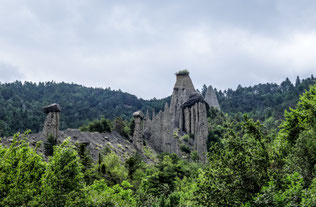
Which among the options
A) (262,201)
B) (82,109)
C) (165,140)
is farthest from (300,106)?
(82,109)

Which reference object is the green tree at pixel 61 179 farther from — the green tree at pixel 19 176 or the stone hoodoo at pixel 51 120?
the stone hoodoo at pixel 51 120

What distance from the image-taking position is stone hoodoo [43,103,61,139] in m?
37.6

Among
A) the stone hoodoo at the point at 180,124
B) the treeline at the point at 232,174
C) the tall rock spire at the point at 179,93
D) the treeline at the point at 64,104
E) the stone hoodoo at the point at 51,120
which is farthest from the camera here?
the treeline at the point at 64,104

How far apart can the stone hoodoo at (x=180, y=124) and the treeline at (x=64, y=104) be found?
1488 cm

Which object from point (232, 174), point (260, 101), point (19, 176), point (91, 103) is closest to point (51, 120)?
point (19, 176)

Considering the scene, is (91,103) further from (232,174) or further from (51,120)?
(232,174)

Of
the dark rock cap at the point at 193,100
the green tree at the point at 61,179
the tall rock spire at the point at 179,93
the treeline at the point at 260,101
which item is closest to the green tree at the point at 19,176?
the green tree at the point at 61,179

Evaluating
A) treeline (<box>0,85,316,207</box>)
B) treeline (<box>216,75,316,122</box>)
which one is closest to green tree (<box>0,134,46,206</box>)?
treeline (<box>0,85,316,207</box>)

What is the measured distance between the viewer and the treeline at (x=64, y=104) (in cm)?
9744

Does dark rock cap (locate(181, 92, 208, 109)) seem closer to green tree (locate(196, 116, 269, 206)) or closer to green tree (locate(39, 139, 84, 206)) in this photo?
green tree (locate(39, 139, 84, 206))

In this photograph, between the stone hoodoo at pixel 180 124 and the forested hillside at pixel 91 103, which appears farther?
the forested hillside at pixel 91 103

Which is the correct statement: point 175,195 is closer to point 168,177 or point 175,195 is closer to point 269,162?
point 168,177

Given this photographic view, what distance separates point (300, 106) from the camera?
2267cm

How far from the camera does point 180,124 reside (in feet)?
279
